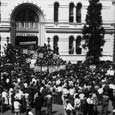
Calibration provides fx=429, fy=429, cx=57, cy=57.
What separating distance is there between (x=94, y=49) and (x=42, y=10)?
10644mm

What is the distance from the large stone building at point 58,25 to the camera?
61844 mm

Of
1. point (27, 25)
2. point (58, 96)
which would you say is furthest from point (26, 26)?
point (58, 96)

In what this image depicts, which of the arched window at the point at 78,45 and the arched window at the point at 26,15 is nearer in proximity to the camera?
the arched window at the point at 26,15

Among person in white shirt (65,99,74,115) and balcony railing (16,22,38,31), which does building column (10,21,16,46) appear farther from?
person in white shirt (65,99,74,115)

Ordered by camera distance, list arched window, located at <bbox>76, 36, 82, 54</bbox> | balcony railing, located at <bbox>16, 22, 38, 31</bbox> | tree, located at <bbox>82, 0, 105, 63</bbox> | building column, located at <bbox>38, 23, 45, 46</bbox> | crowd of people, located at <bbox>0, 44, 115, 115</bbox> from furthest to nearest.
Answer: balcony railing, located at <bbox>16, 22, 38, 31</bbox>
arched window, located at <bbox>76, 36, 82, 54</bbox>
building column, located at <bbox>38, 23, 45, 46</bbox>
tree, located at <bbox>82, 0, 105, 63</bbox>
crowd of people, located at <bbox>0, 44, 115, 115</bbox>

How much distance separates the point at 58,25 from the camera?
2451 inches

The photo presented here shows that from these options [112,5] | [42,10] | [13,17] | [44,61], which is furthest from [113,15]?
[44,61]

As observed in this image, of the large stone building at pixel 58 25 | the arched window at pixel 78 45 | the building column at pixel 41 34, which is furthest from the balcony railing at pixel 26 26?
the arched window at pixel 78 45

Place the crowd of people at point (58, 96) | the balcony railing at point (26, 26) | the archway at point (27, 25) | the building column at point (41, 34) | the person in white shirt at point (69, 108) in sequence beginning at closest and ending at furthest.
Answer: the person in white shirt at point (69, 108) → the crowd of people at point (58, 96) → the archway at point (27, 25) → the building column at point (41, 34) → the balcony railing at point (26, 26)

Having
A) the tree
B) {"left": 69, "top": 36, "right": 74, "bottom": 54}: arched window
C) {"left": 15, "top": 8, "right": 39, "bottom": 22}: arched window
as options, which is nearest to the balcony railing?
{"left": 15, "top": 8, "right": 39, "bottom": 22}: arched window

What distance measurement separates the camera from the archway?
62.0 meters

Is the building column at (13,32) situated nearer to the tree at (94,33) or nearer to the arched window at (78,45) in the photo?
the arched window at (78,45)

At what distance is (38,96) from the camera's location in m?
25.1

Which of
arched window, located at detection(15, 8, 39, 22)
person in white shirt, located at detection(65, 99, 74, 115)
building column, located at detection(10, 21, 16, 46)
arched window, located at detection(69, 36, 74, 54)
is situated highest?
arched window, located at detection(15, 8, 39, 22)
